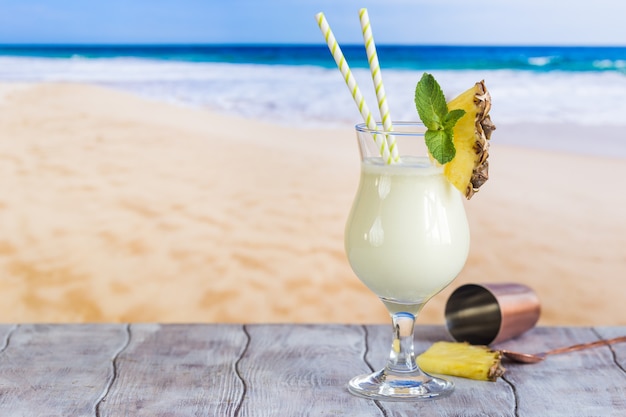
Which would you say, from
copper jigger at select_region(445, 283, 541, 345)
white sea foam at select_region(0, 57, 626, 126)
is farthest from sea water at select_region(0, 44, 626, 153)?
copper jigger at select_region(445, 283, 541, 345)

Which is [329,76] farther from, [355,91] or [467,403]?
[467,403]

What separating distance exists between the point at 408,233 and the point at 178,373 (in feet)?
1.31

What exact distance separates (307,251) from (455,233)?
2.94 m

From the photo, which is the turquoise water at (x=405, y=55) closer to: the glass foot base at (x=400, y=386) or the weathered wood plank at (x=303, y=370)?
the weathered wood plank at (x=303, y=370)

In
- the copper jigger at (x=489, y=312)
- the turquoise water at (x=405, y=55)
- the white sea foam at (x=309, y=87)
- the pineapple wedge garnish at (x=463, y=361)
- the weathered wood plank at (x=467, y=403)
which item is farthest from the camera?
the turquoise water at (x=405, y=55)

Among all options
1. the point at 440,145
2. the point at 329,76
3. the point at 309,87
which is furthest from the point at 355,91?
the point at 329,76

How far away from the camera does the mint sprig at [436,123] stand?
3.52 feet

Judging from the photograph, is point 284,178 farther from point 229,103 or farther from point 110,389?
point 110,389

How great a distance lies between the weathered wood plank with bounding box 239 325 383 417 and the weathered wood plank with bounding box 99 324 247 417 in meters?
0.03

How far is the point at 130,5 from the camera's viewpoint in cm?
678

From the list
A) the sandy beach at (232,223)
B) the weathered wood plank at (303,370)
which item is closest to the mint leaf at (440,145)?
the weathered wood plank at (303,370)

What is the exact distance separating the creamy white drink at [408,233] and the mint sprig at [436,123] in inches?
2.2

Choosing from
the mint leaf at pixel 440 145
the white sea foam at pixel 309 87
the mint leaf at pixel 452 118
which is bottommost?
the white sea foam at pixel 309 87

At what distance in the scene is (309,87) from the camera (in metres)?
6.66
